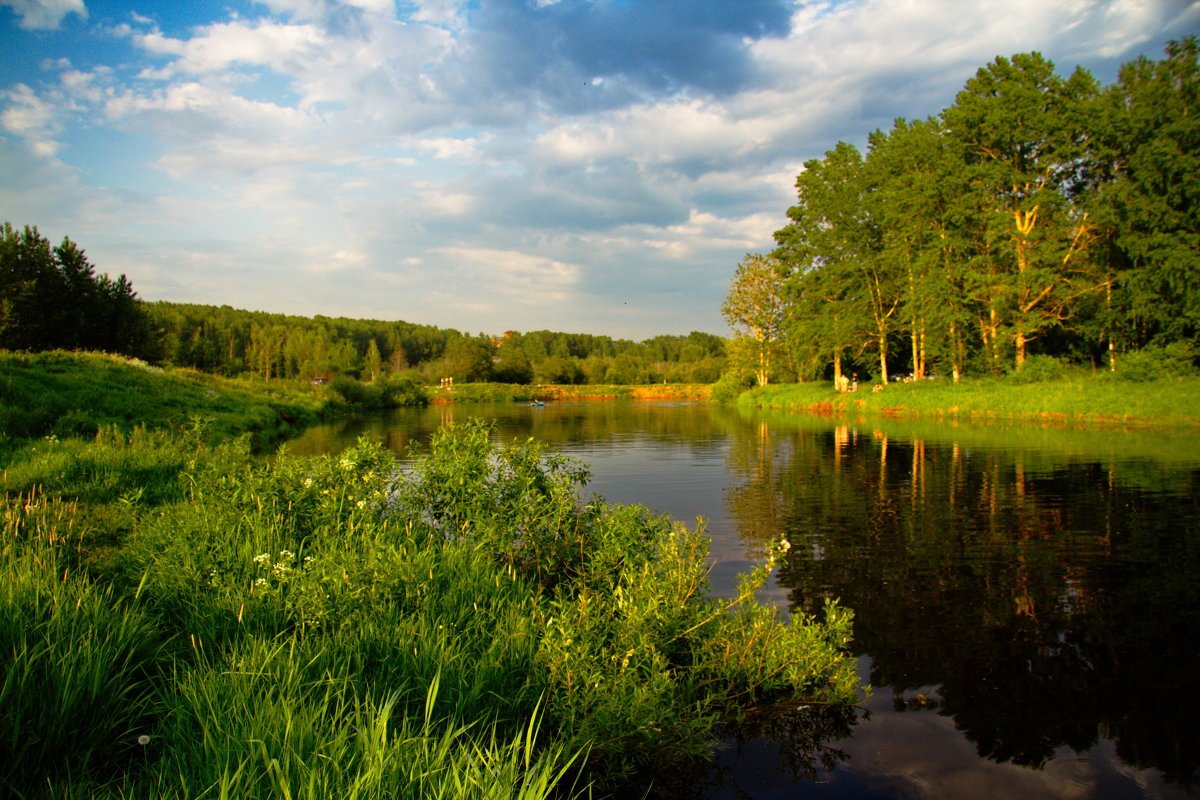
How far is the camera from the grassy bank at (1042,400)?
25.7 metres

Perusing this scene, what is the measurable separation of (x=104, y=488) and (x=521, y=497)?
717cm

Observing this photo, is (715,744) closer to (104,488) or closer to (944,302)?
(104,488)

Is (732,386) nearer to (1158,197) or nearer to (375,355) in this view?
(1158,197)

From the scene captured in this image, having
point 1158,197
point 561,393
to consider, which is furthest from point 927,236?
point 561,393

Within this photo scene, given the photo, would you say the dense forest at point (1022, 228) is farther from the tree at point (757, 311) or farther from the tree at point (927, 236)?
the tree at point (757, 311)

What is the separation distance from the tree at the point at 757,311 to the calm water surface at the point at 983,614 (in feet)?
131

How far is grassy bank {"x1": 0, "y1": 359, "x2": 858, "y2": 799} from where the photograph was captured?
3.06 m

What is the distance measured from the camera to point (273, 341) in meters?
128

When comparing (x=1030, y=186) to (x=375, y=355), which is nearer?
(x=1030, y=186)

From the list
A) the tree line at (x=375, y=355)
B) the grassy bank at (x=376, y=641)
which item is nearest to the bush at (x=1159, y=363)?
the grassy bank at (x=376, y=641)

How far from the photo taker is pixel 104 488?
9695mm

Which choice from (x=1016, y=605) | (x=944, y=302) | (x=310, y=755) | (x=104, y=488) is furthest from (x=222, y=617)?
(x=944, y=302)

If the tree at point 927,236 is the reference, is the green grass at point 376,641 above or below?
below

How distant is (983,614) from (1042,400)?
1091 inches
